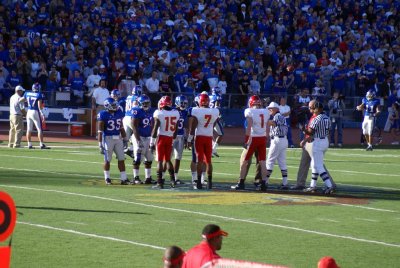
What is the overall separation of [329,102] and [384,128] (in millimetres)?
4604

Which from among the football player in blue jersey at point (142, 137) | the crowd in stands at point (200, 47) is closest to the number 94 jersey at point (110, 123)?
the football player in blue jersey at point (142, 137)

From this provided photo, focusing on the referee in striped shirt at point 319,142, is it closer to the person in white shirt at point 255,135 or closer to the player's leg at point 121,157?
the person in white shirt at point 255,135

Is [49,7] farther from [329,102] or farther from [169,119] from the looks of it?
[169,119]

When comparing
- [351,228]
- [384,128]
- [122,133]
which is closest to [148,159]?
[122,133]

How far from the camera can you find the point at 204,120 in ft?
60.5

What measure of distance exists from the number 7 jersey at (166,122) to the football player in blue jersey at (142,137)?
98 cm

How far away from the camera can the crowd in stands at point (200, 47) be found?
104 ft

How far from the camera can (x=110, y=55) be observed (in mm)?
33156

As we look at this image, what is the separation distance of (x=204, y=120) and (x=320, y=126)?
6.97 ft

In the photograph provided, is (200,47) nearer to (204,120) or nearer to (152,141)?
(152,141)

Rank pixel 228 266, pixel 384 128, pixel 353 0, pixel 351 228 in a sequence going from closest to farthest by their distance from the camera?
pixel 228 266 < pixel 351 228 < pixel 384 128 < pixel 353 0

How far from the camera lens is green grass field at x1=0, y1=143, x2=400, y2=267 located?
12.2 metres

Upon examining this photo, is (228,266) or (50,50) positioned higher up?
(50,50)

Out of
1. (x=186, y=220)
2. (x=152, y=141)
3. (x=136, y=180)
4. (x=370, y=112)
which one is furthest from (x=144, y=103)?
(x=370, y=112)
